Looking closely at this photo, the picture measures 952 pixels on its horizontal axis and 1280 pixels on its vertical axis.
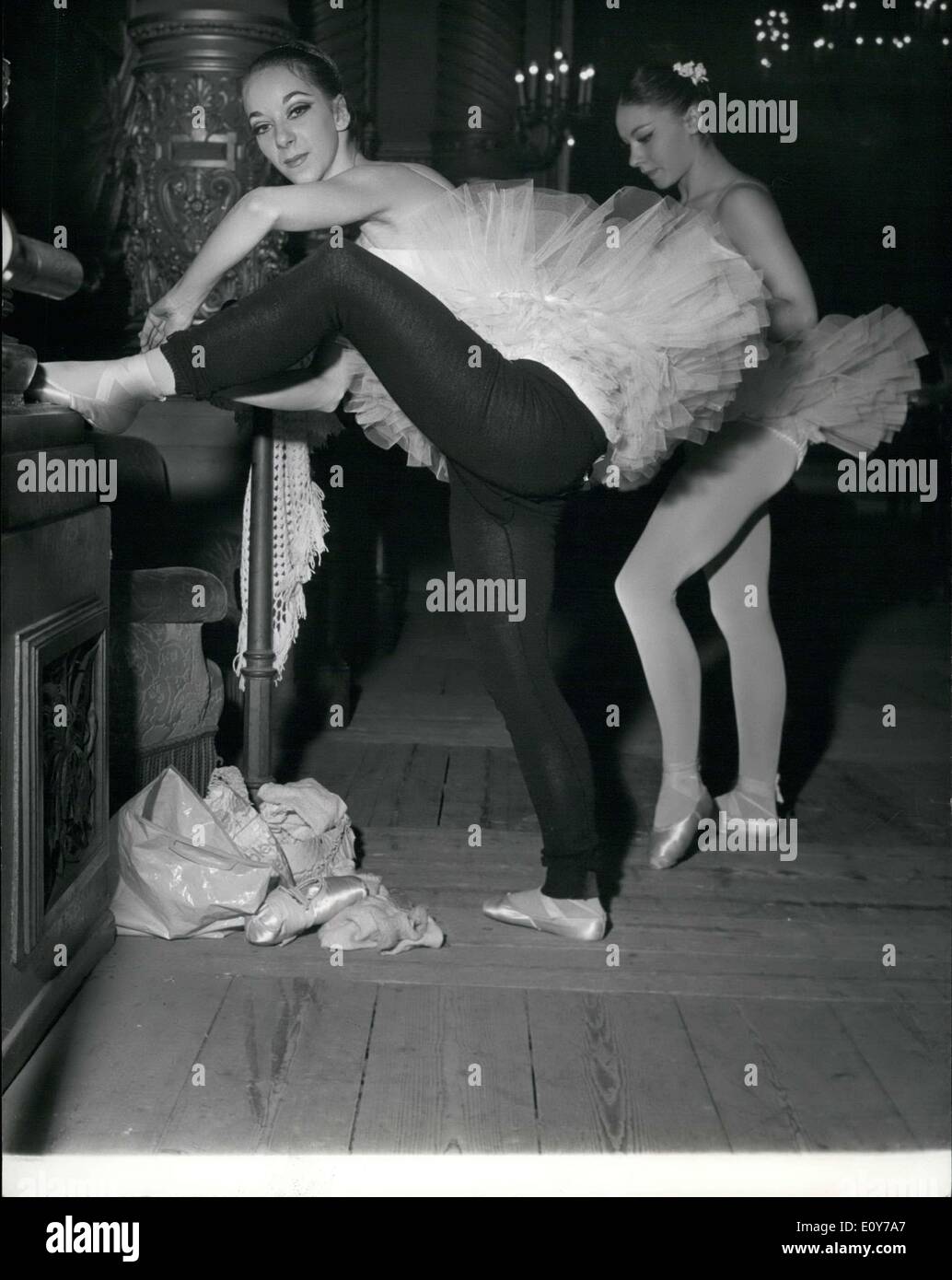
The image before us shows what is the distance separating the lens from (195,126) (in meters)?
4.45

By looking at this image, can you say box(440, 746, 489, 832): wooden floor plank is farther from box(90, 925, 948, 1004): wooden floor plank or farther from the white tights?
box(90, 925, 948, 1004): wooden floor plank

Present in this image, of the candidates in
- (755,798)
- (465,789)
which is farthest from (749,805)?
(465,789)

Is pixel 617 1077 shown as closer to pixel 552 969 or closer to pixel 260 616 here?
pixel 552 969

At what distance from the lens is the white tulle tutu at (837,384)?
2.79 meters

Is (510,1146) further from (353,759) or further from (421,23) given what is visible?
(421,23)

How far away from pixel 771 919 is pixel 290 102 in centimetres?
176

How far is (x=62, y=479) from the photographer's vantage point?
186cm

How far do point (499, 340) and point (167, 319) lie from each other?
22.2 inches

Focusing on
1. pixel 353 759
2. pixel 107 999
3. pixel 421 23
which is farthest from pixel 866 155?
pixel 107 999

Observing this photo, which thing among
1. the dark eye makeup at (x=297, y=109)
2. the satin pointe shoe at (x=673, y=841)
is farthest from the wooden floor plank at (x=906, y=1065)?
the dark eye makeup at (x=297, y=109)

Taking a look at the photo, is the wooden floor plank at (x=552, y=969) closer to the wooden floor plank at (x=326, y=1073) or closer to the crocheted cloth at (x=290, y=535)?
the wooden floor plank at (x=326, y=1073)

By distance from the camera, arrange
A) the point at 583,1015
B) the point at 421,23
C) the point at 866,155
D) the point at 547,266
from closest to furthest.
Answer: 1. the point at 583,1015
2. the point at 547,266
3. the point at 421,23
4. the point at 866,155

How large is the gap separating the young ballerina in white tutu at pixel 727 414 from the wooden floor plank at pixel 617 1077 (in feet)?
2.55

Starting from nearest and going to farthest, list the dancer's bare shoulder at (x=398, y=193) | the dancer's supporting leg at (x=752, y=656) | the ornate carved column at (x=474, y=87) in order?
the dancer's bare shoulder at (x=398, y=193), the dancer's supporting leg at (x=752, y=656), the ornate carved column at (x=474, y=87)
